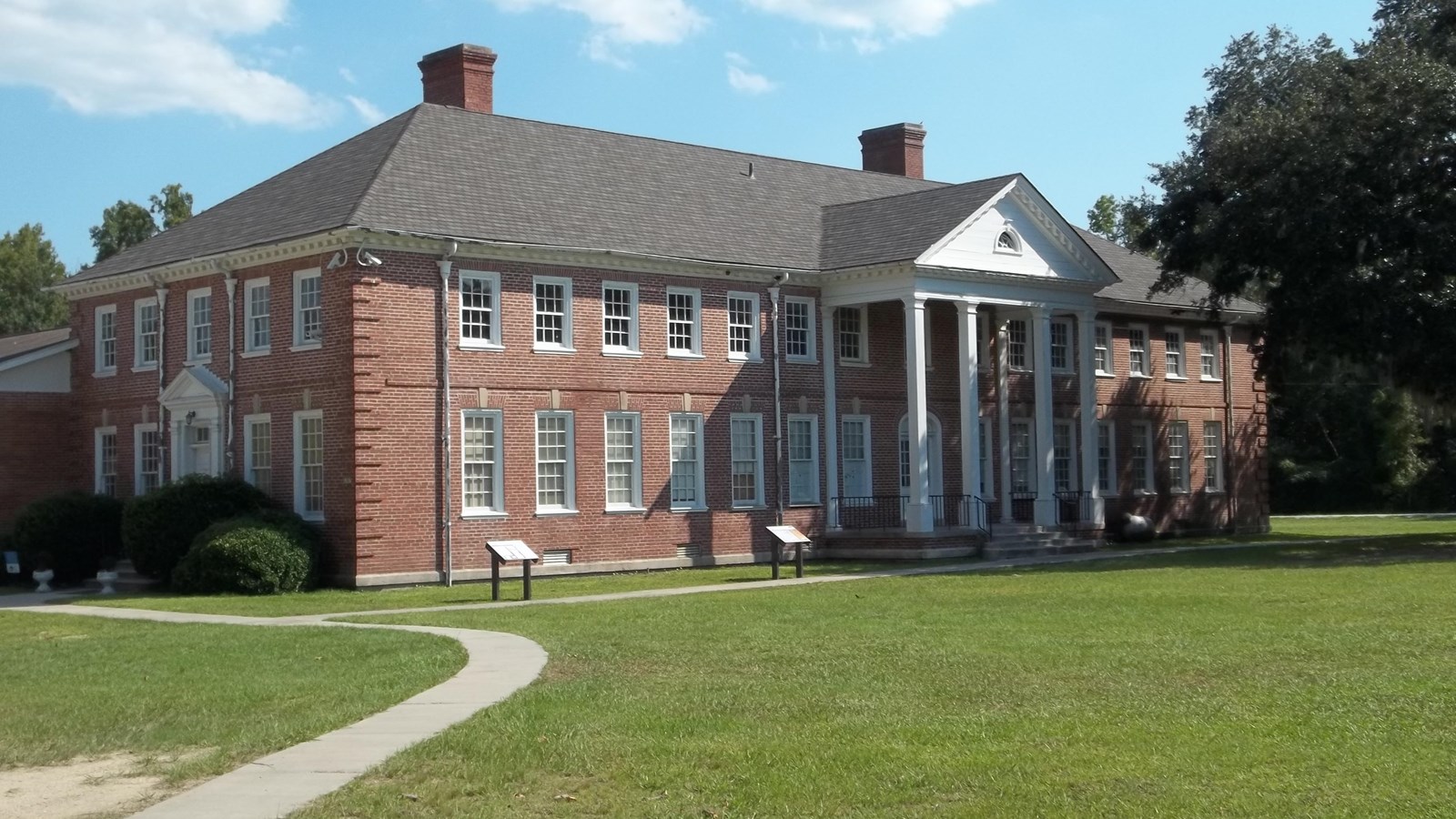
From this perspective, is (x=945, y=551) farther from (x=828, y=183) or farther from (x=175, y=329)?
(x=175, y=329)

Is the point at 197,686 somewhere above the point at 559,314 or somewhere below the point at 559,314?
below

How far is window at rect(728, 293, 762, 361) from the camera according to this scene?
33750 millimetres

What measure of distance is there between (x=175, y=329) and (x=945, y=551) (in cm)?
1544

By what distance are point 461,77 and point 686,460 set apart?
926 centimetres

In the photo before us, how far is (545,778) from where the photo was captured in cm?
1024

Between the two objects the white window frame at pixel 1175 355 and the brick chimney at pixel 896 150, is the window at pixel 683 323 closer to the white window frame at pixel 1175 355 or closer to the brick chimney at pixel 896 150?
the brick chimney at pixel 896 150

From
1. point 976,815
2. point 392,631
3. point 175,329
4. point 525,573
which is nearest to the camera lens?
point 976,815

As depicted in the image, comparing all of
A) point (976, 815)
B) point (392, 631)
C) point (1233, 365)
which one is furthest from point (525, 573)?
point (1233, 365)

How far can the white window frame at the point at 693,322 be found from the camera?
32.7 metres

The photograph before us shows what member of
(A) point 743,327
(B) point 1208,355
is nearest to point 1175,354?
(B) point 1208,355

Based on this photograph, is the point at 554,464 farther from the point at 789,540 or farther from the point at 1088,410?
the point at 1088,410

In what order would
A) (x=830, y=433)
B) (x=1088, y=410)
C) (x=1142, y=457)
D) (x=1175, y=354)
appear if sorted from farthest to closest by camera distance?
(x=1175, y=354), (x=1142, y=457), (x=1088, y=410), (x=830, y=433)

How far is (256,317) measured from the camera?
30516 millimetres

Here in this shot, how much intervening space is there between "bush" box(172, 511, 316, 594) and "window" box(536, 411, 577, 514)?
462 cm
